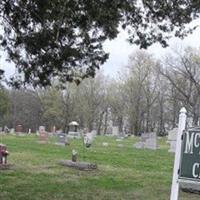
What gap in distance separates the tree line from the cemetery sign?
71.0 m

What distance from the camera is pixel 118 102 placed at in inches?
3597

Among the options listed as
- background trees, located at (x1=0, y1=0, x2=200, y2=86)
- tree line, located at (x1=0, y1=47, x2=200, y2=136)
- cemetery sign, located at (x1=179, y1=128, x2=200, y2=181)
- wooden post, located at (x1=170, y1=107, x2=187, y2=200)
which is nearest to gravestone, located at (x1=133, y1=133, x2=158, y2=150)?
background trees, located at (x1=0, y1=0, x2=200, y2=86)

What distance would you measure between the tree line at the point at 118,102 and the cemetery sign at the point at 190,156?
7096 cm

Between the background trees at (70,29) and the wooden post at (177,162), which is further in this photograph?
the background trees at (70,29)

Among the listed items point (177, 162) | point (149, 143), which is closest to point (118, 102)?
point (149, 143)

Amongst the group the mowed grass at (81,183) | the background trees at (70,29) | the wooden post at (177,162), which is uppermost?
the background trees at (70,29)

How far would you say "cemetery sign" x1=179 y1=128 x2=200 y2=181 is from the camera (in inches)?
175

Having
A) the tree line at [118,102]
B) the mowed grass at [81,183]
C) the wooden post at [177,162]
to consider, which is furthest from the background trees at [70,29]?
the tree line at [118,102]

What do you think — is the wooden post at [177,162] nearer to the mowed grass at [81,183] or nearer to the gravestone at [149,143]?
the mowed grass at [81,183]

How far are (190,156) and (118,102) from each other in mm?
86903

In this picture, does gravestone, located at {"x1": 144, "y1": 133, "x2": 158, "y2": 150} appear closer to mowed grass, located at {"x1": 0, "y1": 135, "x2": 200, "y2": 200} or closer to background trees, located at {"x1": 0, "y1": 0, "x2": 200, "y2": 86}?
mowed grass, located at {"x1": 0, "y1": 135, "x2": 200, "y2": 200}

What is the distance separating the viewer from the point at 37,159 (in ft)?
63.7

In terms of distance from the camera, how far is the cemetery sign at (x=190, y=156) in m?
4.45

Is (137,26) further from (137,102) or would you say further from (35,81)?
(137,102)
